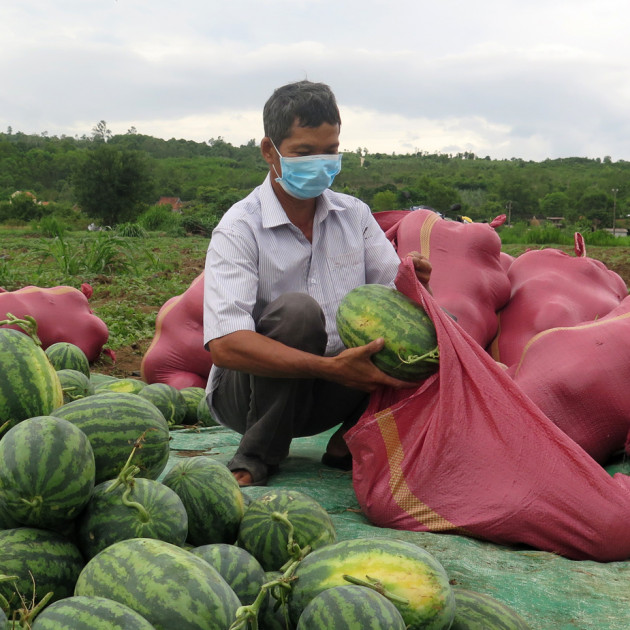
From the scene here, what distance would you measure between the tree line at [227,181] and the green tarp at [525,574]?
21836 mm

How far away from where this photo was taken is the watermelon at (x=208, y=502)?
2.01m

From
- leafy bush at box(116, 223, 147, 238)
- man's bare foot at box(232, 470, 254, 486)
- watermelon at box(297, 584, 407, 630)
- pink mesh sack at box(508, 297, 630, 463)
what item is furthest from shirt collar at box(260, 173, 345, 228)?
leafy bush at box(116, 223, 147, 238)

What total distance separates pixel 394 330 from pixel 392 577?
117 cm

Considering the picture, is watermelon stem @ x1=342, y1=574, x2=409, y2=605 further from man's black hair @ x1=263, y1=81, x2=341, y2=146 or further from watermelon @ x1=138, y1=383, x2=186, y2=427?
watermelon @ x1=138, y1=383, x2=186, y2=427

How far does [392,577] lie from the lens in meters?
1.63

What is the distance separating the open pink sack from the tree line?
2186 centimetres

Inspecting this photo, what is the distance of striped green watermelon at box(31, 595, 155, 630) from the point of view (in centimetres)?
125

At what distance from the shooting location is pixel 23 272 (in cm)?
1045

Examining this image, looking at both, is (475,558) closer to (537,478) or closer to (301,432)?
(537,478)

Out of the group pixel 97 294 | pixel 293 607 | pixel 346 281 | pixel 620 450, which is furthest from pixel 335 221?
pixel 97 294

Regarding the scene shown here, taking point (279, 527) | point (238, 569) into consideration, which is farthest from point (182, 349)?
point (238, 569)

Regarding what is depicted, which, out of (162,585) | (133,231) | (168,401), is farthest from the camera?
(133,231)

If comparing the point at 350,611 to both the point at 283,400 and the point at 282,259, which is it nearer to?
the point at 283,400

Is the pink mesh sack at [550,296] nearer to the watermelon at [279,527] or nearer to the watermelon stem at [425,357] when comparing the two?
the watermelon stem at [425,357]
